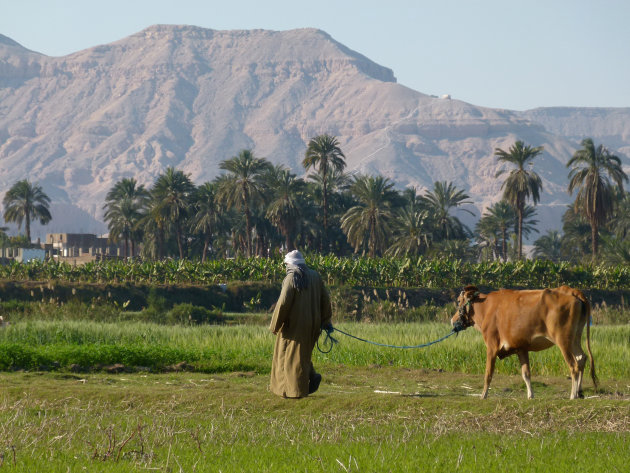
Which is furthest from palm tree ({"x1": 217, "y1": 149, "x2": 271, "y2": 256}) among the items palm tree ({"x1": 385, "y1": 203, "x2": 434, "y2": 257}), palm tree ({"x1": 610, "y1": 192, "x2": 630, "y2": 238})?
palm tree ({"x1": 610, "y1": 192, "x2": 630, "y2": 238})

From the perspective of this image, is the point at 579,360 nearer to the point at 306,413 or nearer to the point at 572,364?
the point at 572,364

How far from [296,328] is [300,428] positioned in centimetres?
230

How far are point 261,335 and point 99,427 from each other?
1402 centimetres

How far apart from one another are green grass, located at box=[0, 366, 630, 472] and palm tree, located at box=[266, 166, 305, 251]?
56.5m

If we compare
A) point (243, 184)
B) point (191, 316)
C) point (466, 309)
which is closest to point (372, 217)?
point (243, 184)

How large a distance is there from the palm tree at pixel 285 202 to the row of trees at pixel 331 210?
0.10 meters

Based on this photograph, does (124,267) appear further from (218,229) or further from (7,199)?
(7,199)

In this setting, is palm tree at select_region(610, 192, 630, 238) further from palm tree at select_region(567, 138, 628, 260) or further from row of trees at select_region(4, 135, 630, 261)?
palm tree at select_region(567, 138, 628, 260)

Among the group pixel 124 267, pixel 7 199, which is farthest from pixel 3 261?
pixel 124 267

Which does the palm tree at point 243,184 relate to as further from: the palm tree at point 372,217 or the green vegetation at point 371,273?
the green vegetation at point 371,273

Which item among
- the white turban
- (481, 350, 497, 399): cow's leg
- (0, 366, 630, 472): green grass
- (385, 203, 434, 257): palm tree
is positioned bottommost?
(0, 366, 630, 472): green grass

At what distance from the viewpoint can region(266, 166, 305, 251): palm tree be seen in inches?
2820

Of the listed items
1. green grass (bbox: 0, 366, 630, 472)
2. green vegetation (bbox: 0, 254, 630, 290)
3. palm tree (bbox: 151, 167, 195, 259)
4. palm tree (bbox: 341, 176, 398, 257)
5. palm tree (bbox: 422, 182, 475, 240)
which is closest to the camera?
green grass (bbox: 0, 366, 630, 472)

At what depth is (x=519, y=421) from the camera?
10062mm
